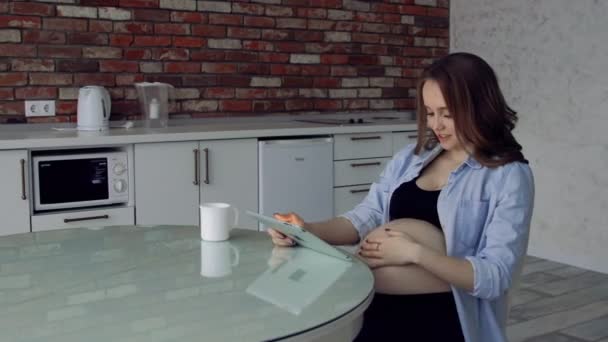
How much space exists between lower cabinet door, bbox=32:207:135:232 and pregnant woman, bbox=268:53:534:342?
1.93 m

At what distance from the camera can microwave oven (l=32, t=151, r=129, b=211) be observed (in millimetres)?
3512

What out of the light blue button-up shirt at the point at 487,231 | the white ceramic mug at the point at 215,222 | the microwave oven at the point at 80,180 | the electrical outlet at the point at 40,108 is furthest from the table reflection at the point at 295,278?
the electrical outlet at the point at 40,108

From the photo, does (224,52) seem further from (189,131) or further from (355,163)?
(355,163)

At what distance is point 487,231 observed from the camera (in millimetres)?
1781

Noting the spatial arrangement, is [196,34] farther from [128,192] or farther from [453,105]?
[453,105]

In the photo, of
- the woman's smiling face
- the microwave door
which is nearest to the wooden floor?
the woman's smiling face

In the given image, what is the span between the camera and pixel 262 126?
4.34 meters

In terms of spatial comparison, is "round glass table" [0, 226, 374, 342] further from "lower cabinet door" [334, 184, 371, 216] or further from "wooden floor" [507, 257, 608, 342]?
"lower cabinet door" [334, 184, 371, 216]

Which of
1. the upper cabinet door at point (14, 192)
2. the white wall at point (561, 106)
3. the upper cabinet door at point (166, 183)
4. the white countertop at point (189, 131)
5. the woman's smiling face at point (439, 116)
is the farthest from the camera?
the white wall at point (561, 106)

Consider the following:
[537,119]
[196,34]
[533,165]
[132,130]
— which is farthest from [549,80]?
[132,130]

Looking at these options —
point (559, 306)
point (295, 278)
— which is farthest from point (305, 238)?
point (559, 306)

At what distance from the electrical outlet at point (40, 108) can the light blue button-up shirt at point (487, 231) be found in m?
2.75

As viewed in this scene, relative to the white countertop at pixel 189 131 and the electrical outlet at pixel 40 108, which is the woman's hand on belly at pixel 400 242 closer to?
the white countertop at pixel 189 131

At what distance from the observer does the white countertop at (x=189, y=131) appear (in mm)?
3492
